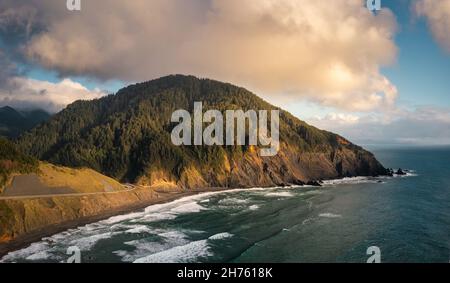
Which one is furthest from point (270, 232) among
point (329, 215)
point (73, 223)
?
point (73, 223)

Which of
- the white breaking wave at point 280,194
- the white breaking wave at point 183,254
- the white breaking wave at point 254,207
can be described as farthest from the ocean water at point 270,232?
the white breaking wave at point 280,194

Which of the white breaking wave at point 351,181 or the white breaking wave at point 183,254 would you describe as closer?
the white breaking wave at point 183,254

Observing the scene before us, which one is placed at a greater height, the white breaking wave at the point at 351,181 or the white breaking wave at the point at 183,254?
the white breaking wave at the point at 351,181

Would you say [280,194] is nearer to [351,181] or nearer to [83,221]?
[351,181]

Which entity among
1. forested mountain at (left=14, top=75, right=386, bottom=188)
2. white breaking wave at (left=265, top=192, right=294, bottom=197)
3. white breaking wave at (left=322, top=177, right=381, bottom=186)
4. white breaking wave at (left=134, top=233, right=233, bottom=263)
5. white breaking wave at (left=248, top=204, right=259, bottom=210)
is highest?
forested mountain at (left=14, top=75, right=386, bottom=188)

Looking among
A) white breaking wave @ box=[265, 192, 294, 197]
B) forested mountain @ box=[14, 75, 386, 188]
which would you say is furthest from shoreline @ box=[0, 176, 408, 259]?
white breaking wave @ box=[265, 192, 294, 197]

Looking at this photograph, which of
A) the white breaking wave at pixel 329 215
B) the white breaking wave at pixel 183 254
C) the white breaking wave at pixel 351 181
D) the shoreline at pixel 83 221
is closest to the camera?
the white breaking wave at pixel 183 254

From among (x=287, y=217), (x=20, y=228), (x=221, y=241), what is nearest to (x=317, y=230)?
(x=287, y=217)

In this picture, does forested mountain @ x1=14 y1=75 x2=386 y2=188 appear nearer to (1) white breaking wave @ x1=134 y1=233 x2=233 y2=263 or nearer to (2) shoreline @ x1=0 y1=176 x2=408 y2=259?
(2) shoreline @ x1=0 y1=176 x2=408 y2=259

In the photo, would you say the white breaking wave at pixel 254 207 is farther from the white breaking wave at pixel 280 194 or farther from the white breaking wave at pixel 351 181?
the white breaking wave at pixel 351 181

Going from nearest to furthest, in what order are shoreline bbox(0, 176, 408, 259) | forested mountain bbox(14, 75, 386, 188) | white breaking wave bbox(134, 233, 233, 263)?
white breaking wave bbox(134, 233, 233, 263) < shoreline bbox(0, 176, 408, 259) < forested mountain bbox(14, 75, 386, 188)
